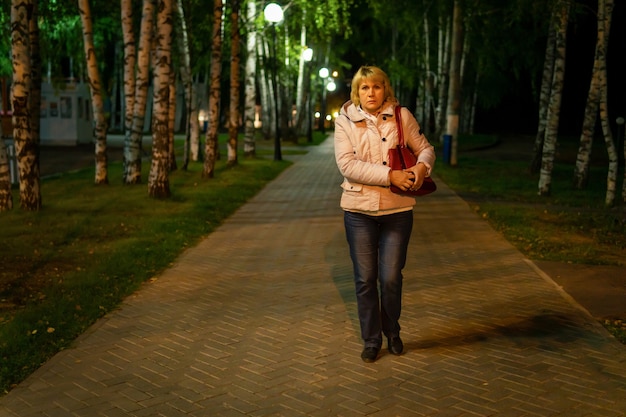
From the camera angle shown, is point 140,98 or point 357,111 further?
point 140,98

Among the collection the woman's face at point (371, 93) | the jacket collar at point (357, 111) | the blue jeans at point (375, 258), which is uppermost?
the woman's face at point (371, 93)

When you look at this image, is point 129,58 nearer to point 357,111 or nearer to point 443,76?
point 357,111

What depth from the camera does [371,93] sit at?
18.5 feet

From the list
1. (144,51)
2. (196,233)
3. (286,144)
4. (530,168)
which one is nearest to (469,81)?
(286,144)

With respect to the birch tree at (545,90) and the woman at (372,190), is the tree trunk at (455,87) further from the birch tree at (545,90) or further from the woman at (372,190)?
the woman at (372,190)

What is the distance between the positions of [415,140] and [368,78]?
53cm

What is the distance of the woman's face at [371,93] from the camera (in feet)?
18.5

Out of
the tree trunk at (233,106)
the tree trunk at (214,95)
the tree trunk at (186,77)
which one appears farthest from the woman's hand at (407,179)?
the tree trunk at (233,106)

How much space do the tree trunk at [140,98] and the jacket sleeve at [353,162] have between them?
41.2 feet

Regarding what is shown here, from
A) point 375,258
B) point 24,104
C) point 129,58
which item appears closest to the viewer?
point 375,258

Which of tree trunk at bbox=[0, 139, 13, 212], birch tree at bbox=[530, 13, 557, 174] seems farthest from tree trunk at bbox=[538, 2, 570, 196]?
tree trunk at bbox=[0, 139, 13, 212]

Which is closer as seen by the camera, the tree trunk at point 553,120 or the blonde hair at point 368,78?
the blonde hair at point 368,78

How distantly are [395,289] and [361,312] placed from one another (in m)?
0.29

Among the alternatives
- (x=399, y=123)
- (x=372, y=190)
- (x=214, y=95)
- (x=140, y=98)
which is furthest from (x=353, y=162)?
(x=214, y=95)
